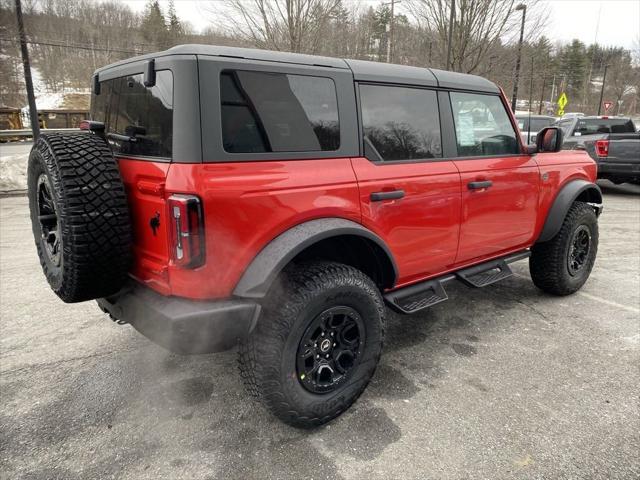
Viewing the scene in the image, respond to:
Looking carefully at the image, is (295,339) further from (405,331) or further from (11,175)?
(11,175)

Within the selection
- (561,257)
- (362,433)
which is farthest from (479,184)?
(362,433)

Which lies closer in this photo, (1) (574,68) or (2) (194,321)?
(2) (194,321)

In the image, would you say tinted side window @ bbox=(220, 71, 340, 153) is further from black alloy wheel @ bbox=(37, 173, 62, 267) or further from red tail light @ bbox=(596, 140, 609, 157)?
red tail light @ bbox=(596, 140, 609, 157)

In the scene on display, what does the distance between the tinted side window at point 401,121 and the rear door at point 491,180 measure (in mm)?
260

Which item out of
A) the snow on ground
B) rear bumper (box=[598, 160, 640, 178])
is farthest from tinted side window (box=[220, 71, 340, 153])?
rear bumper (box=[598, 160, 640, 178])

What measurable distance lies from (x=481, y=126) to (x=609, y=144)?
8.33m

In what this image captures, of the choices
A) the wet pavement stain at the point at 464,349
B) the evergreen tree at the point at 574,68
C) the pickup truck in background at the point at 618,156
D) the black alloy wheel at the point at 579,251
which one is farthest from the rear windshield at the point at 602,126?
the evergreen tree at the point at 574,68

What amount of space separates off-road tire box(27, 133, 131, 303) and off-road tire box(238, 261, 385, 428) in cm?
78

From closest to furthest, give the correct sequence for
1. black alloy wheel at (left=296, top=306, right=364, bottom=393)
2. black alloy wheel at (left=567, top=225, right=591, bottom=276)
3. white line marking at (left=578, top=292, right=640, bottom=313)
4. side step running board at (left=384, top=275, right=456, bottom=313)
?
black alloy wheel at (left=296, top=306, right=364, bottom=393), side step running board at (left=384, top=275, right=456, bottom=313), white line marking at (left=578, top=292, right=640, bottom=313), black alloy wheel at (left=567, top=225, right=591, bottom=276)

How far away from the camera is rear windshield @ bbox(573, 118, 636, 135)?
11.1m

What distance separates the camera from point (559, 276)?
4094 millimetres

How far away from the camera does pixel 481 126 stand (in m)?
3.47

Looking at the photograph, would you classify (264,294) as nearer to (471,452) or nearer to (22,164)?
(471,452)

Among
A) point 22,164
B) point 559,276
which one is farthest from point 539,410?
point 22,164
